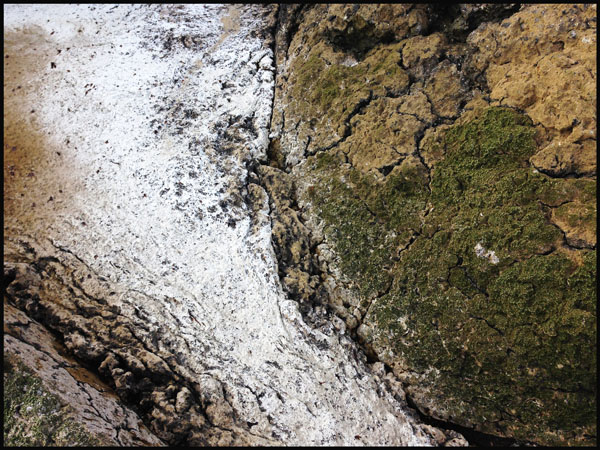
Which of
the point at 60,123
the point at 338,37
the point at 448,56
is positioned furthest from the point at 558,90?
the point at 60,123

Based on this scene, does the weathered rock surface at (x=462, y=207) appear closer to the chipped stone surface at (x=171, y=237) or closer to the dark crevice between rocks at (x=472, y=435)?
the dark crevice between rocks at (x=472, y=435)

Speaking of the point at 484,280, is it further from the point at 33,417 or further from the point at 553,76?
the point at 33,417

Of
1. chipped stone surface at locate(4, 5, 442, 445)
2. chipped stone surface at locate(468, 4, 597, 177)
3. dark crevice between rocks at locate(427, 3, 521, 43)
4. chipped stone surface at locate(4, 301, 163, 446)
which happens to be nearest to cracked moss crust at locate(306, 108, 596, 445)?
chipped stone surface at locate(468, 4, 597, 177)

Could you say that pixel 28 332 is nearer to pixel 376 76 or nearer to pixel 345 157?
pixel 345 157

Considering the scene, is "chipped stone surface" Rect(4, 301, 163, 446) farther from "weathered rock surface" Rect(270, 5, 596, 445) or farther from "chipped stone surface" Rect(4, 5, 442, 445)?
"weathered rock surface" Rect(270, 5, 596, 445)

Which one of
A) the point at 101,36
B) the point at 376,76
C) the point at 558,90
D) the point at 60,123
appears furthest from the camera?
the point at 101,36

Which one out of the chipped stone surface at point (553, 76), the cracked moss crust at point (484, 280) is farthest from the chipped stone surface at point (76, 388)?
the chipped stone surface at point (553, 76)

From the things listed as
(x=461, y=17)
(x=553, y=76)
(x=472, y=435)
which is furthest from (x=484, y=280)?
(x=461, y=17)
